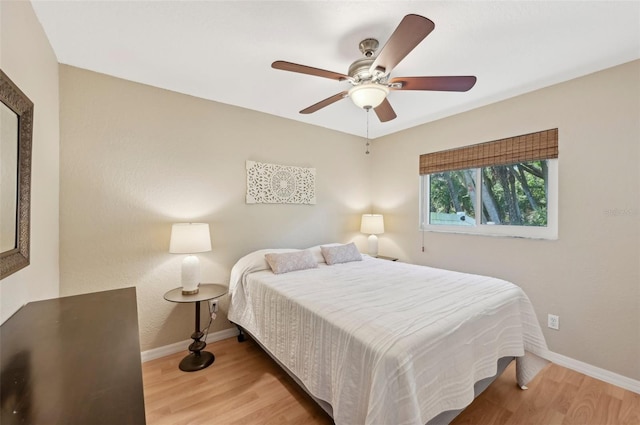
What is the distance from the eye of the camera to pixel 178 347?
2510 mm

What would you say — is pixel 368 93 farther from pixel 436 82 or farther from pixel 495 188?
pixel 495 188

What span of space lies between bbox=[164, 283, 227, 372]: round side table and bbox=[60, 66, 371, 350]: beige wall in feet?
0.87

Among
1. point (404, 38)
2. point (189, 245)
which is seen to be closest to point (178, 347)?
point (189, 245)

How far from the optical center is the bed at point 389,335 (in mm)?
1205

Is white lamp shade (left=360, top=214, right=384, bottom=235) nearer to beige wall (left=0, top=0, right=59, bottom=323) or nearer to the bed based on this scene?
the bed

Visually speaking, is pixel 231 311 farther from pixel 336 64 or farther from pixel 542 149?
pixel 542 149

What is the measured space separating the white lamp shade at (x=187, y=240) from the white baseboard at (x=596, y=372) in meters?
2.70

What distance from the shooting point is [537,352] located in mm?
1870

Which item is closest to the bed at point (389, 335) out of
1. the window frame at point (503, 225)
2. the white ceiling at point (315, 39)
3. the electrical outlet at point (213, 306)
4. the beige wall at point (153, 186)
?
the electrical outlet at point (213, 306)

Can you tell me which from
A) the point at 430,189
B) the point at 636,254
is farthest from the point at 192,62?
the point at 636,254

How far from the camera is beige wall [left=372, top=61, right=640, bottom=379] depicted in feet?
6.61

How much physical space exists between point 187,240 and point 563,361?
3.34 m

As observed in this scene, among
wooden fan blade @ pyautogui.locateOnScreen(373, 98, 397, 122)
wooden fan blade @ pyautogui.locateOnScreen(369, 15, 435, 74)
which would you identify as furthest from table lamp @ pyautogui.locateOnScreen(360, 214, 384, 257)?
wooden fan blade @ pyautogui.locateOnScreen(369, 15, 435, 74)

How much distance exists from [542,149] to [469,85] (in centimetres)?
134
